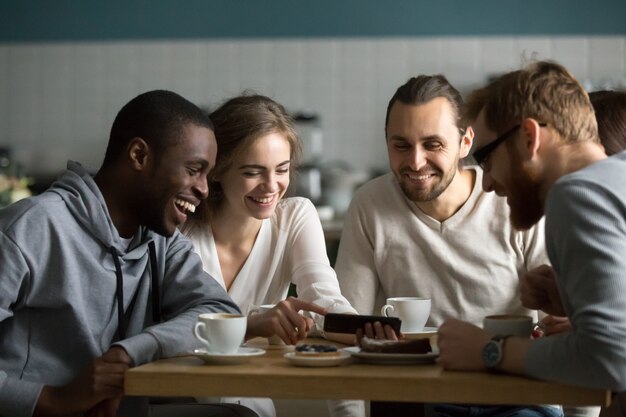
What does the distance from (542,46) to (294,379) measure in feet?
15.3

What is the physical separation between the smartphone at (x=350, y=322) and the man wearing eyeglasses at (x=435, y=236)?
0.78 metres

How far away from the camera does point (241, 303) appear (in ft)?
8.75

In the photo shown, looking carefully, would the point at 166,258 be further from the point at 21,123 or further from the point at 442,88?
the point at 21,123

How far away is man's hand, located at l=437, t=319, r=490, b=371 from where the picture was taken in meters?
1.62

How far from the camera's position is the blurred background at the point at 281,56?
19.3ft

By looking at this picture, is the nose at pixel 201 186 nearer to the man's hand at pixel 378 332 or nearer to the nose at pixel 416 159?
the man's hand at pixel 378 332

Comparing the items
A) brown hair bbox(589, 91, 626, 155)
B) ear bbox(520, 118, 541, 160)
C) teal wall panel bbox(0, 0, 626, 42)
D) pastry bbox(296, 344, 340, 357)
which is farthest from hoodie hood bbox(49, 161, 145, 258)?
teal wall panel bbox(0, 0, 626, 42)

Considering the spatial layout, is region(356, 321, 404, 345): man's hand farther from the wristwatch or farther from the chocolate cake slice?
the wristwatch

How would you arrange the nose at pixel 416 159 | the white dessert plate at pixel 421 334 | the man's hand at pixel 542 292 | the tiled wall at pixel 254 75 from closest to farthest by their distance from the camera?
the man's hand at pixel 542 292 → the white dessert plate at pixel 421 334 → the nose at pixel 416 159 → the tiled wall at pixel 254 75

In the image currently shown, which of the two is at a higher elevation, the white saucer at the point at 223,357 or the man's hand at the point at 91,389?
the white saucer at the point at 223,357

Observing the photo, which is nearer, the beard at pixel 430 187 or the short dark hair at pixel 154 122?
the short dark hair at pixel 154 122

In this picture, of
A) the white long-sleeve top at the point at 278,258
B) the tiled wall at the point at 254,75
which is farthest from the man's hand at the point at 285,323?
the tiled wall at the point at 254,75

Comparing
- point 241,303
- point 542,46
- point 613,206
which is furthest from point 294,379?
point 542,46

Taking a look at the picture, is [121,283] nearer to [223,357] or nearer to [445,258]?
[223,357]
